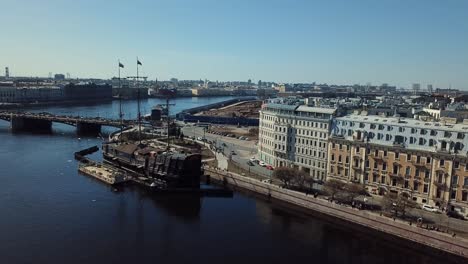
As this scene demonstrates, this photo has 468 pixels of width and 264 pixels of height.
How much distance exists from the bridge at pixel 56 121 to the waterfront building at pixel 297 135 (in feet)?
191

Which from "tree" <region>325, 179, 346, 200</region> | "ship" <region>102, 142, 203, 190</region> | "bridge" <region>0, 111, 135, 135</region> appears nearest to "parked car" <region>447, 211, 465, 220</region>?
"tree" <region>325, 179, 346, 200</region>

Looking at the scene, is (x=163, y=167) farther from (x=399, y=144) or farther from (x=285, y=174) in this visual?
(x=399, y=144)

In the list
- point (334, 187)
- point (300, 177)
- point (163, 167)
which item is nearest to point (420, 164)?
point (334, 187)

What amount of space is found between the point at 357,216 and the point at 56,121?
3900 inches

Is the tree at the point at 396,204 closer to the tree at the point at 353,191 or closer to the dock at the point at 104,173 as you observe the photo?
the tree at the point at 353,191

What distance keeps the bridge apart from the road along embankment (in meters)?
62.9

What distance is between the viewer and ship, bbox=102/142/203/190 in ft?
198

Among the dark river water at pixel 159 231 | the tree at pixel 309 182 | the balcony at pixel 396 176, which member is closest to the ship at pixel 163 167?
the dark river water at pixel 159 231

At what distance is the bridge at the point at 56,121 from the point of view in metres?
119

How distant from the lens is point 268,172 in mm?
66750

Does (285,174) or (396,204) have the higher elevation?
(285,174)

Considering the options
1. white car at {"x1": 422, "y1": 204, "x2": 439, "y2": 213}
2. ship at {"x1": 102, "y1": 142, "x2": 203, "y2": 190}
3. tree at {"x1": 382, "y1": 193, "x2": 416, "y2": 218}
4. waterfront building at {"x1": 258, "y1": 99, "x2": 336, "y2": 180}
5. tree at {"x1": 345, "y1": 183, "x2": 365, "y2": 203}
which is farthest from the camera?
waterfront building at {"x1": 258, "y1": 99, "x2": 336, "y2": 180}

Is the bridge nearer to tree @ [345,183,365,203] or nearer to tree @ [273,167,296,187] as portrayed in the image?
tree @ [273,167,296,187]

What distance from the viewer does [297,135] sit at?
6525 cm
